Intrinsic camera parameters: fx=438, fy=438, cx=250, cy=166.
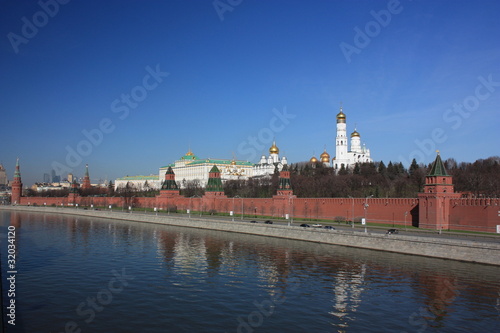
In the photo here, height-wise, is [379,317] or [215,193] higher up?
[215,193]

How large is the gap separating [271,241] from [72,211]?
140 feet

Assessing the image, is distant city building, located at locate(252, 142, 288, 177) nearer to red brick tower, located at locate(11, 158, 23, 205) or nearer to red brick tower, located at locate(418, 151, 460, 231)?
red brick tower, located at locate(11, 158, 23, 205)

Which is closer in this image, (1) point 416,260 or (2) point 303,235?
(1) point 416,260

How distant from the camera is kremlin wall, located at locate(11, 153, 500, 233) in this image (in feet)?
97.7

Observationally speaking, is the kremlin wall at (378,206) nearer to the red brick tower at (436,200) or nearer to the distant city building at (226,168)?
the red brick tower at (436,200)

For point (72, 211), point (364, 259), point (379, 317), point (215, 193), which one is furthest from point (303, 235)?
point (72, 211)

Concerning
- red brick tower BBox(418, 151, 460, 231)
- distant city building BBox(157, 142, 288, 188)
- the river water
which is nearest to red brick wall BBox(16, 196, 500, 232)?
red brick tower BBox(418, 151, 460, 231)

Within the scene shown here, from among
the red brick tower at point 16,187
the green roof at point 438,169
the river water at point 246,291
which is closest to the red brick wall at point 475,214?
the green roof at point 438,169

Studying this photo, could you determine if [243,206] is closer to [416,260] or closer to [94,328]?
[416,260]

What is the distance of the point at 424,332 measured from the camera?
1288 centimetres

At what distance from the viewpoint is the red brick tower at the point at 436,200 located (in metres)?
30.7

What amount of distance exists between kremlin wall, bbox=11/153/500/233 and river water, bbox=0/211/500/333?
7.88 meters

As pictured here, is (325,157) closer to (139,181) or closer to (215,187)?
(215,187)

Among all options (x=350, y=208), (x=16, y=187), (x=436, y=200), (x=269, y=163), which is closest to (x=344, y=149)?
(x=269, y=163)
